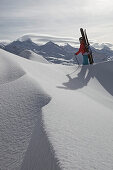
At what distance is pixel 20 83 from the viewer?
479cm

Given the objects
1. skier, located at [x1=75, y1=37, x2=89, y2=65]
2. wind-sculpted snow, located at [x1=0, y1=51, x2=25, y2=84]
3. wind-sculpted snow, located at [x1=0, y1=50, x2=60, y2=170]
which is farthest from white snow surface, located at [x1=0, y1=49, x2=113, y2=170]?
skier, located at [x1=75, y1=37, x2=89, y2=65]

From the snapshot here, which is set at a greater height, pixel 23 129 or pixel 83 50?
pixel 23 129

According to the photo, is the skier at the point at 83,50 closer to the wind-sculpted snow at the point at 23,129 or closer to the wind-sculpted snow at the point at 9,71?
the wind-sculpted snow at the point at 9,71

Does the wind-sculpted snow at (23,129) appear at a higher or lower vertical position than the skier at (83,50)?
higher

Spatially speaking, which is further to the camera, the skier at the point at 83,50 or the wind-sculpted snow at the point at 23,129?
the skier at the point at 83,50

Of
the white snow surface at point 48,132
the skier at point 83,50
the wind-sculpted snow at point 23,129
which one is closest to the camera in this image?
the white snow surface at point 48,132

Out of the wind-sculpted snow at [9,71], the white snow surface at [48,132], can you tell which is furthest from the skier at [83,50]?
the white snow surface at [48,132]

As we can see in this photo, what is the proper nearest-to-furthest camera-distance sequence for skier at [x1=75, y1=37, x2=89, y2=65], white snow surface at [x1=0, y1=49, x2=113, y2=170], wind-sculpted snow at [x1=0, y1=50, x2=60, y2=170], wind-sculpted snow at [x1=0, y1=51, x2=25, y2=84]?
white snow surface at [x1=0, y1=49, x2=113, y2=170]
wind-sculpted snow at [x1=0, y1=50, x2=60, y2=170]
wind-sculpted snow at [x1=0, y1=51, x2=25, y2=84]
skier at [x1=75, y1=37, x2=89, y2=65]

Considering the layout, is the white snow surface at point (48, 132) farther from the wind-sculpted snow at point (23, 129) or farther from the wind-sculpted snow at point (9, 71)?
the wind-sculpted snow at point (9, 71)

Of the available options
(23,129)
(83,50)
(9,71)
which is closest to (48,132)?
(23,129)

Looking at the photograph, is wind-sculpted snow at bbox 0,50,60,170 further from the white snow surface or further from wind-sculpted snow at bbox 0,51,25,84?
wind-sculpted snow at bbox 0,51,25,84

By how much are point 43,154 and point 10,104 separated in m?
1.45

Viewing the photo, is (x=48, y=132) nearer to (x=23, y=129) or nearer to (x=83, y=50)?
(x=23, y=129)

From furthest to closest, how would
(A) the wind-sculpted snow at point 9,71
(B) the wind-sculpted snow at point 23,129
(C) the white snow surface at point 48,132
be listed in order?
1. (A) the wind-sculpted snow at point 9,71
2. (B) the wind-sculpted snow at point 23,129
3. (C) the white snow surface at point 48,132
